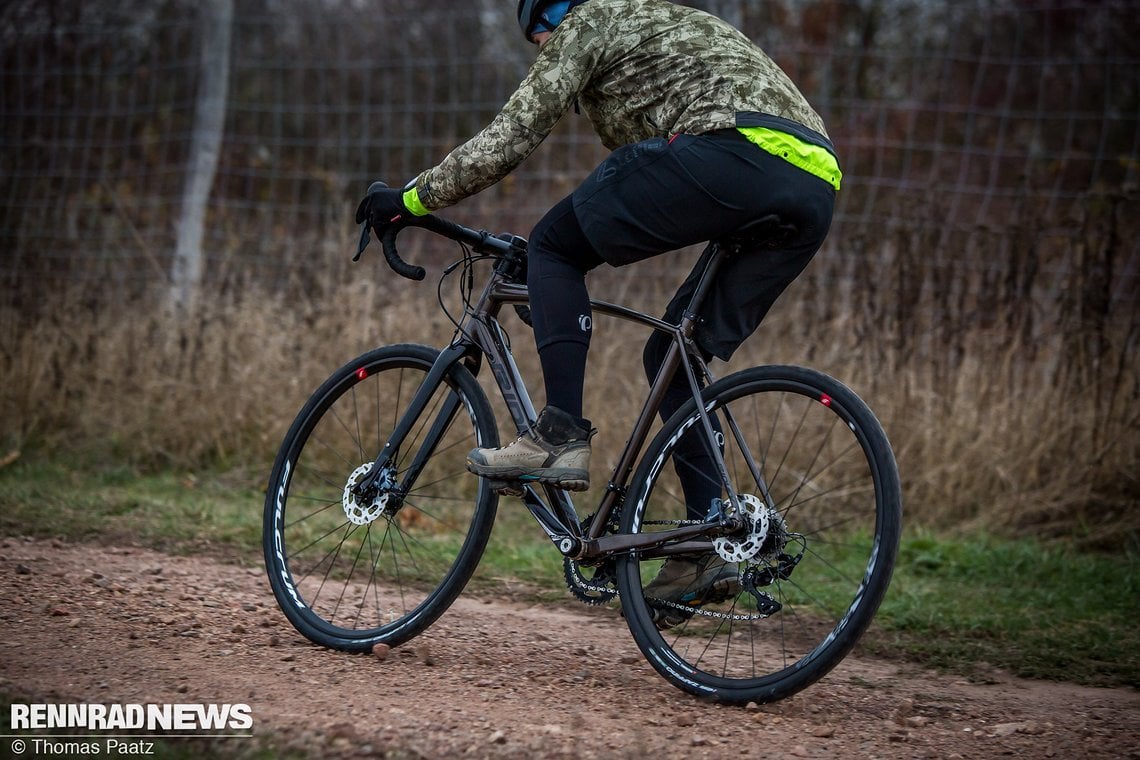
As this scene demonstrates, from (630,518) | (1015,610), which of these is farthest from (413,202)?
(1015,610)

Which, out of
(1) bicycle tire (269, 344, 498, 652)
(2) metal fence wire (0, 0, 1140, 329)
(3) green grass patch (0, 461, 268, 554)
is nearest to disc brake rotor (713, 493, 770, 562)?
(1) bicycle tire (269, 344, 498, 652)

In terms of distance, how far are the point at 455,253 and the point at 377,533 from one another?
13.2 feet

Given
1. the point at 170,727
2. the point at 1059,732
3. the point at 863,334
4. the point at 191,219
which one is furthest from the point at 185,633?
the point at 191,219

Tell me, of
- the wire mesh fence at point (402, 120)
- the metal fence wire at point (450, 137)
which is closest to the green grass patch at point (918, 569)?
→ the metal fence wire at point (450, 137)

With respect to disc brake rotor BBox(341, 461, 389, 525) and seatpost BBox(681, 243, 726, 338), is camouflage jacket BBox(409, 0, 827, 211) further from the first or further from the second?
disc brake rotor BBox(341, 461, 389, 525)

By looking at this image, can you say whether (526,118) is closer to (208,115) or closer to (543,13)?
(543,13)

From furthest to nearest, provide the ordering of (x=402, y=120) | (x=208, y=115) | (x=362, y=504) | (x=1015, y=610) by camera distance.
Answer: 1. (x=402, y=120)
2. (x=208, y=115)
3. (x=1015, y=610)
4. (x=362, y=504)

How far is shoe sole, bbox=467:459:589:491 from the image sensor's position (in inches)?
137

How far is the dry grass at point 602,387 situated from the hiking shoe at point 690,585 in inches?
102

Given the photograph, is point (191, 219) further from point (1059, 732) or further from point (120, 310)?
point (1059, 732)

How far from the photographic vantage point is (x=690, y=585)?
3572 millimetres

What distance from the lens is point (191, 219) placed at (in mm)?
8117

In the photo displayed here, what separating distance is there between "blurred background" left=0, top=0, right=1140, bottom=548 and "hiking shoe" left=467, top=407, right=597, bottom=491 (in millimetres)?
2774

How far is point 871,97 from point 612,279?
3.15 m
